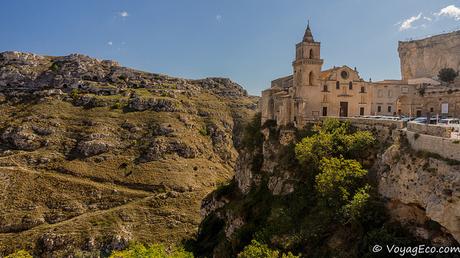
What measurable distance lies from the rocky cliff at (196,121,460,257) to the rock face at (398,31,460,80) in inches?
1528

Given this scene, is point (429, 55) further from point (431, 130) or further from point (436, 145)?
point (436, 145)

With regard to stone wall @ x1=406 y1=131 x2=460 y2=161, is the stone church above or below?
above

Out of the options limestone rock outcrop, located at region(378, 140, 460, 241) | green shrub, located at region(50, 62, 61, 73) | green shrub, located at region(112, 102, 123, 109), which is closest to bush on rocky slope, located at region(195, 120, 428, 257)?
limestone rock outcrop, located at region(378, 140, 460, 241)

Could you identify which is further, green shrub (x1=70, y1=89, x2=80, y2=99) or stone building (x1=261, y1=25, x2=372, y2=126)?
green shrub (x1=70, y1=89, x2=80, y2=99)

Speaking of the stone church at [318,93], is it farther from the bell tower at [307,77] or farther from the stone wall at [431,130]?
the stone wall at [431,130]

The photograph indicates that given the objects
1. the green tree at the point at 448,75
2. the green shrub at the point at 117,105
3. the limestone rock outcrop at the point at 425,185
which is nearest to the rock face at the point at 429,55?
the green tree at the point at 448,75

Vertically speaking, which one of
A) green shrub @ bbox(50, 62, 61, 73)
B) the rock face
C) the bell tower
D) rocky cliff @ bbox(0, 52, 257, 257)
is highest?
green shrub @ bbox(50, 62, 61, 73)

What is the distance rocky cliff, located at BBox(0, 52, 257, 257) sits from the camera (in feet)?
250

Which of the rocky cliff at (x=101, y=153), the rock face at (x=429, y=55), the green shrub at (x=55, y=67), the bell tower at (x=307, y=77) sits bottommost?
the rocky cliff at (x=101, y=153)

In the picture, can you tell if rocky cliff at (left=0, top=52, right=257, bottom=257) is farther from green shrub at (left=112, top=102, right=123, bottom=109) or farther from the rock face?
the rock face

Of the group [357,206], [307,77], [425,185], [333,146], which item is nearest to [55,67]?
[307,77]

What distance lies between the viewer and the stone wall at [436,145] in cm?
2503

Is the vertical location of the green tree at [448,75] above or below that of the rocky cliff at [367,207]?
above

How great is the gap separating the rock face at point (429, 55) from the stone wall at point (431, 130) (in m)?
45.9
